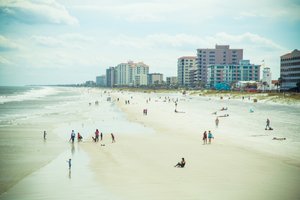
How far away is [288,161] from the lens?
2200 cm

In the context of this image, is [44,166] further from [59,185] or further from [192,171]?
[192,171]

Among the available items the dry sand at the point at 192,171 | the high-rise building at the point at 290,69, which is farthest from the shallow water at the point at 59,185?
the high-rise building at the point at 290,69

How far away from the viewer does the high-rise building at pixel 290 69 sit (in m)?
127

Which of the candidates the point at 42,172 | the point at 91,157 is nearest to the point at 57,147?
the point at 91,157

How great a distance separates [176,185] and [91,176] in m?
→ 5.08

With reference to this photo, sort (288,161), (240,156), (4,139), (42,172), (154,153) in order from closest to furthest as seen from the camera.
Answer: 1. (42,172)
2. (288,161)
3. (240,156)
4. (154,153)
5. (4,139)

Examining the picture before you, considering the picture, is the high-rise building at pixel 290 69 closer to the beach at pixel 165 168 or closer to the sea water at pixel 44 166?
the beach at pixel 165 168

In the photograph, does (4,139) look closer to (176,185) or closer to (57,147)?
(57,147)

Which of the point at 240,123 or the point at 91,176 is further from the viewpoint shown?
the point at 240,123

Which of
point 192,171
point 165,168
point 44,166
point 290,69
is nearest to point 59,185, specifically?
point 44,166

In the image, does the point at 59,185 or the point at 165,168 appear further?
the point at 165,168

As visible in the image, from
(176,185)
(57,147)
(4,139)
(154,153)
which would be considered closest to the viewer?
(176,185)

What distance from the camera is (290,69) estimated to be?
132m

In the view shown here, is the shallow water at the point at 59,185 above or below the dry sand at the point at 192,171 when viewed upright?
below
